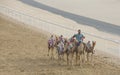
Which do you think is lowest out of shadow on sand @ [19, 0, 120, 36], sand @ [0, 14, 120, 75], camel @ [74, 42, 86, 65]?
sand @ [0, 14, 120, 75]

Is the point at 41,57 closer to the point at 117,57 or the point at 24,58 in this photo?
the point at 24,58

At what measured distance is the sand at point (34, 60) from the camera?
23.2 meters

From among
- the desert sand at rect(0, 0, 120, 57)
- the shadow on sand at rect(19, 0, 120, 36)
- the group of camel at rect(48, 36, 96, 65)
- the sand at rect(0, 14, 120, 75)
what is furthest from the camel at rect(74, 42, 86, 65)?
the shadow on sand at rect(19, 0, 120, 36)

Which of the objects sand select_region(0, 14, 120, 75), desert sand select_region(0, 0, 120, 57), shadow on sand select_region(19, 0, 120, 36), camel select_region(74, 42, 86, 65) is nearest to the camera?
sand select_region(0, 14, 120, 75)

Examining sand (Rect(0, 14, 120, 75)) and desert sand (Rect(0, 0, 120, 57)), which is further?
desert sand (Rect(0, 0, 120, 57))

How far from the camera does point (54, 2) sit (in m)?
59.7

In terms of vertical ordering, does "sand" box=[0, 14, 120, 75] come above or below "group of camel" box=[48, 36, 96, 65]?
below

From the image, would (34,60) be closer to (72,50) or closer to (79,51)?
(72,50)

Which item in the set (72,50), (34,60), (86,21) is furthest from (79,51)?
(86,21)

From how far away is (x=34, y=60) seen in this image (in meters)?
25.7

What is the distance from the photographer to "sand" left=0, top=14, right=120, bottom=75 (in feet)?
76.2

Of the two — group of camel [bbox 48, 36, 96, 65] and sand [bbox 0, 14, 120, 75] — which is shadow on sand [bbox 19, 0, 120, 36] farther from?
group of camel [bbox 48, 36, 96, 65]

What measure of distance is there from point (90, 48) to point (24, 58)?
4.29 meters

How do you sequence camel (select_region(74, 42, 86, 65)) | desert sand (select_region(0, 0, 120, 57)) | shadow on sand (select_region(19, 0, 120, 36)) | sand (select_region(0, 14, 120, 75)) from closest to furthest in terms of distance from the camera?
sand (select_region(0, 14, 120, 75)) → camel (select_region(74, 42, 86, 65)) → desert sand (select_region(0, 0, 120, 57)) → shadow on sand (select_region(19, 0, 120, 36))
